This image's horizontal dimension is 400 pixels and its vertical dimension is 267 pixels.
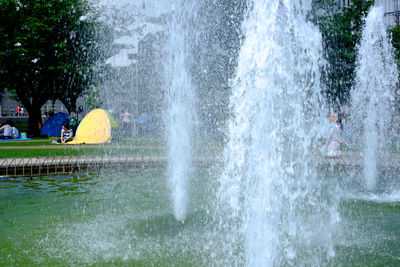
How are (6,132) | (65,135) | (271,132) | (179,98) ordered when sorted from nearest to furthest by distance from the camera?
(271,132) → (179,98) → (65,135) → (6,132)

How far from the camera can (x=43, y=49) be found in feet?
85.9

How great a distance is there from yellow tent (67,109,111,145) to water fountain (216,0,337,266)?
13.8 meters

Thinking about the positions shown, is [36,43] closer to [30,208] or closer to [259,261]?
[30,208]

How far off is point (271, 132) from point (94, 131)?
49.7 ft

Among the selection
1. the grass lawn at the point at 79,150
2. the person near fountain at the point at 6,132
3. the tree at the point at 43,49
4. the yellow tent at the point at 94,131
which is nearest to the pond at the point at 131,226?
the grass lawn at the point at 79,150

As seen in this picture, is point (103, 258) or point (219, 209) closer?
point (103, 258)

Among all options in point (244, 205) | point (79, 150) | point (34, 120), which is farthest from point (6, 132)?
point (244, 205)

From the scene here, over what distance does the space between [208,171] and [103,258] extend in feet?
20.8

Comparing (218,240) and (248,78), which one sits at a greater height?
(248,78)

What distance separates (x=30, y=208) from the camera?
735 centimetres

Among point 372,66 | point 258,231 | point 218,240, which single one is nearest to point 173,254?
point 218,240

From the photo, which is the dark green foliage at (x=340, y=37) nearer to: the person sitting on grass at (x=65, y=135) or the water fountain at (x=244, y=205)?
the person sitting on grass at (x=65, y=135)

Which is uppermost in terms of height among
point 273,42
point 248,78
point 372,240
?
point 273,42

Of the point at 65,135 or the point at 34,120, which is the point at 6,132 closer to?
the point at 34,120
